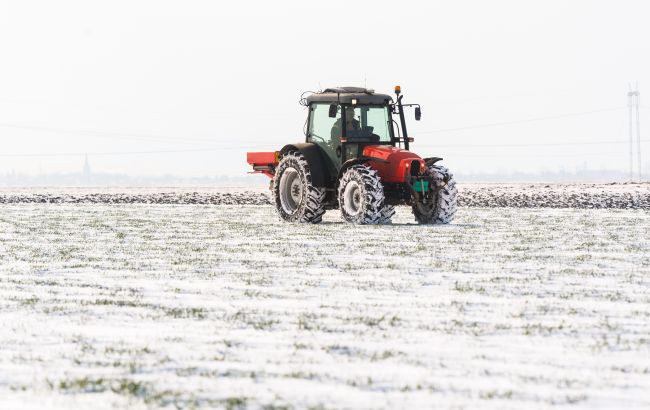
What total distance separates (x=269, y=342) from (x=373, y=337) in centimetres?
75

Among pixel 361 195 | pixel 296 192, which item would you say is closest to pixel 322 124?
pixel 296 192

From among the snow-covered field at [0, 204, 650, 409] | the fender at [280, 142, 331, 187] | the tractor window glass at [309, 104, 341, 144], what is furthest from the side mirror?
the snow-covered field at [0, 204, 650, 409]

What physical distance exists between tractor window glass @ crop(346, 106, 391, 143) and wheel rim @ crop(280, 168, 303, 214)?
6.08 ft

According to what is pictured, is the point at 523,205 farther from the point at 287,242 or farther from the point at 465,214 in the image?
the point at 287,242

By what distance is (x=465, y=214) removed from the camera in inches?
959

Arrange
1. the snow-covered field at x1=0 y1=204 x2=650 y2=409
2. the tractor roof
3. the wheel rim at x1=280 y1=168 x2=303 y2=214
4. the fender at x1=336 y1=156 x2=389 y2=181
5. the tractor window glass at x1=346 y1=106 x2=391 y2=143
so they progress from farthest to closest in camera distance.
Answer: the wheel rim at x1=280 y1=168 x2=303 y2=214, the tractor window glass at x1=346 y1=106 x2=391 y2=143, the tractor roof, the fender at x1=336 y1=156 x2=389 y2=181, the snow-covered field at x1=0 y1=204 x2=650 y2=409

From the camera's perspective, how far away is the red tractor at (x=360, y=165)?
60.7 ft

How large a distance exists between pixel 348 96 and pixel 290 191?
111 inches

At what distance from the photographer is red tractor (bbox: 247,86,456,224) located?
18.5 metres

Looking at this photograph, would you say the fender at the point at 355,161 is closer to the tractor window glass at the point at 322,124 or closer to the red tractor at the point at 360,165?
the red tractor at the point at 360,165

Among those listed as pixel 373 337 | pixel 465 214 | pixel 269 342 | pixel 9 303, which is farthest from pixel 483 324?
pixel 465 214

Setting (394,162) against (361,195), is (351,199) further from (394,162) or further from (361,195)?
(394,162)

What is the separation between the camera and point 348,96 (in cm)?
1894

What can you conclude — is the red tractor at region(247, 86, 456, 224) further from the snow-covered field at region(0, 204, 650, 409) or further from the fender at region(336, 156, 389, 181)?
the snow-covered field at region(0, 204, 650, 409)
